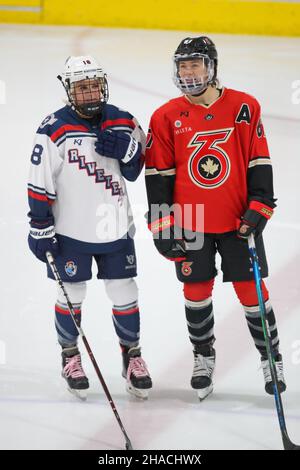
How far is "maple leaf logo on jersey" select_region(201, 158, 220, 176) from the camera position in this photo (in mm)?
3164

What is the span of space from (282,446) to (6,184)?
2.60m

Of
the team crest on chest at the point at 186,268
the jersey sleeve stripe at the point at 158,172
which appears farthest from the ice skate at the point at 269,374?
the jersey sleeve stripe at the point at 158,172

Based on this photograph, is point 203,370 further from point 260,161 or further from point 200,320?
point 260,161

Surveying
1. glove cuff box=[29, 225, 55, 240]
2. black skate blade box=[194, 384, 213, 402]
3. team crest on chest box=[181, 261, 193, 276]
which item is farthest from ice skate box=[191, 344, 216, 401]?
glove cuff box=[29, 225, 55, 240]

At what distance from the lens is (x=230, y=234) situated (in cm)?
323

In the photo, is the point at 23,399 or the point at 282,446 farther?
the point at 23,399

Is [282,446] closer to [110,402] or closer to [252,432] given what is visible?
[252,432]

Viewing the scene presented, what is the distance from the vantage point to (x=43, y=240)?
3.21m

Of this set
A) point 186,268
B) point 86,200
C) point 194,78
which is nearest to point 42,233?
point 86,200

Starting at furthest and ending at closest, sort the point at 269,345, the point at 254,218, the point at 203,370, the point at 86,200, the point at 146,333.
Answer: the point at 146,333 < the point at 203,370 < the point at 86,200 < the point at 254,218 < the point at 269,345

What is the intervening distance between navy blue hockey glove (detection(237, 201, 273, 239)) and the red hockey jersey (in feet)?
0.10

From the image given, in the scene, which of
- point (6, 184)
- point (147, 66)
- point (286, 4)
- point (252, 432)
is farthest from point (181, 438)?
point (286, 4)

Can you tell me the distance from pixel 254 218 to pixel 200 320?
0.43m

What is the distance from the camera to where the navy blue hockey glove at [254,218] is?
314 cm
